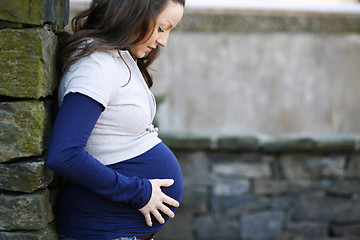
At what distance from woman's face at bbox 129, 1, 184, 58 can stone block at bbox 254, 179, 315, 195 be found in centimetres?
272

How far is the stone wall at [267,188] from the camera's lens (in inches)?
152

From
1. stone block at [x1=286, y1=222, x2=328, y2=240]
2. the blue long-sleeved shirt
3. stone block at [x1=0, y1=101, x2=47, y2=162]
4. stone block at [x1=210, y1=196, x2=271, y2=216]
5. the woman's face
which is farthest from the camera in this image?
stone block at [x1=286, y1=222, x2=328, y2=240]

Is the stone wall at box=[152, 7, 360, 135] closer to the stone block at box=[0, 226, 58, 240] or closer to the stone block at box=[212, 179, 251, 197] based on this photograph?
the stone block at box=[212, 179, 251, 197]

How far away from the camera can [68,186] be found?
4.74 feet

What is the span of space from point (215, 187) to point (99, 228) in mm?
2640

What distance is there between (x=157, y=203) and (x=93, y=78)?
1.48 feet

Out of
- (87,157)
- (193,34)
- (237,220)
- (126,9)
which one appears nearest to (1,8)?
(126,9)

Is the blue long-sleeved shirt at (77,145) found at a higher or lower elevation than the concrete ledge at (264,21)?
higher

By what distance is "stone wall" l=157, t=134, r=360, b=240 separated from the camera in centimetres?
386

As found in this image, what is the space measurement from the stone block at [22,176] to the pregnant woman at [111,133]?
11 centimetres

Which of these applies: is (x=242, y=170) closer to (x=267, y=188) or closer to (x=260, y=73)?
(x=267, y=188)

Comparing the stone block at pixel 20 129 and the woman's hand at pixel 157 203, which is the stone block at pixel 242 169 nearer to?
the woman's hand at pixel 157 203

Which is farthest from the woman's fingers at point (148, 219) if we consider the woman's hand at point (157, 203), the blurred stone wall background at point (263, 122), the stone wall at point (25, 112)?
the blurred stone wall background at point (263, 122)

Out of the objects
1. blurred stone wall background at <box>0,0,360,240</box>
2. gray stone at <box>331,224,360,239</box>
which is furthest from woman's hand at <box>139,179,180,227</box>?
gray stone at <box>331,224,360,239</box>
